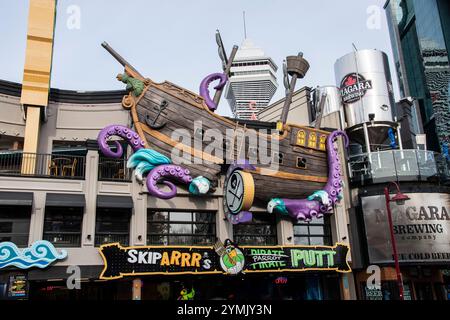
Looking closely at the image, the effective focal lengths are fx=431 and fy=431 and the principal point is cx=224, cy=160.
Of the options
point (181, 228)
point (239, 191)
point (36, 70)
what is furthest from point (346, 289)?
point (36, 70)

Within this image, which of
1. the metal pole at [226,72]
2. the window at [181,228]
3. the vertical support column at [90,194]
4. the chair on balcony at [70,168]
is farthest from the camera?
the metal pole at [226,72]

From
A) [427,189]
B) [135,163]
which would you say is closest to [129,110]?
[135,163]

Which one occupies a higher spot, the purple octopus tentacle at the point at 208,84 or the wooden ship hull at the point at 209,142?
the purple octopus tentacle at the point at 208,84

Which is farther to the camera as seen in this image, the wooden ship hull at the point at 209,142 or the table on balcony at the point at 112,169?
the wooden ship hull at the point at 209,142

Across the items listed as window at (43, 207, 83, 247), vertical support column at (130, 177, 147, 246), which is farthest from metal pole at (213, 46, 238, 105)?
window at (43, 207, 83, 247)

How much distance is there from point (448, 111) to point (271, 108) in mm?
59608

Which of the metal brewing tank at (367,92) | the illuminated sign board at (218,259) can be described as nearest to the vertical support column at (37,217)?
the illuminated sign board at (218,259)

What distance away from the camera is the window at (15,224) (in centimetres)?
2002

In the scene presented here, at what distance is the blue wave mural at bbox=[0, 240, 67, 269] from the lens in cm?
1842

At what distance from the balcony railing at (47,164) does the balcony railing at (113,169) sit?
98 centimetres

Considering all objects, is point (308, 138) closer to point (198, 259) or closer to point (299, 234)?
point (299, 234)

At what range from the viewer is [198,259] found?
21703 millimetres

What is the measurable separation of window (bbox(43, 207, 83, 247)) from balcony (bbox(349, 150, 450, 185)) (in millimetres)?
18387

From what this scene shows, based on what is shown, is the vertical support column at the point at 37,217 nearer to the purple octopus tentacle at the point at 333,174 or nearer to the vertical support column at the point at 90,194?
the vertical support column at the point at 90,194
